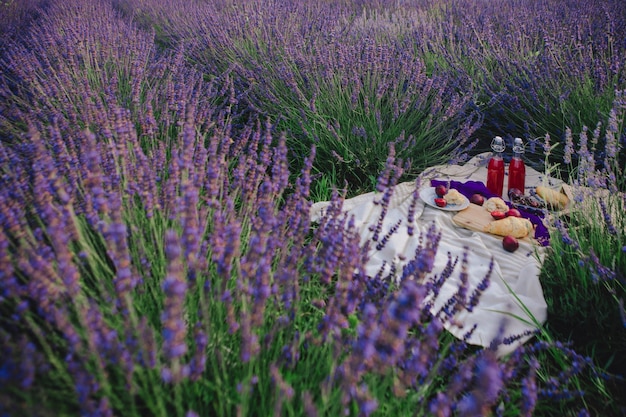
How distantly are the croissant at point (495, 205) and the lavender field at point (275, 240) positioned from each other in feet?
0.99

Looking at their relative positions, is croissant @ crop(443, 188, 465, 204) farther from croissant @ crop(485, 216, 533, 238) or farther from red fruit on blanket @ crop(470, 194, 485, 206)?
croissant @ crop(485, 216, 533, 238)

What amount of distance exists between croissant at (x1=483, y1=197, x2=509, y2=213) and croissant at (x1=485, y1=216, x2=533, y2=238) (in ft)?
0.48

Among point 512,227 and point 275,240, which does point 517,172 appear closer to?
point 512,227

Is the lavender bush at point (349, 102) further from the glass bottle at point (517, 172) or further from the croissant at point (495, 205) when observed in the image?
the croissant at point (495, 205)

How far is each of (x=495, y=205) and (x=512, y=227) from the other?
24 centimetres

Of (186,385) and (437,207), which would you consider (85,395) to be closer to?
(186,385)

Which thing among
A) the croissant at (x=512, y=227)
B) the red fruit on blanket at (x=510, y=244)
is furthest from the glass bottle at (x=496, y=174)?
the red fruit on blanket at (x=510, y=244)

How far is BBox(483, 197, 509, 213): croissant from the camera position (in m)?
2.50

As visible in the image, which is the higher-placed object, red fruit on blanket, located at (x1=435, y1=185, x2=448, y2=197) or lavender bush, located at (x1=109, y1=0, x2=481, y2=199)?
lavender bush, located at (x1=109, y1=0, x2=481, y2=199)

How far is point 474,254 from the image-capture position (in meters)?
2.29

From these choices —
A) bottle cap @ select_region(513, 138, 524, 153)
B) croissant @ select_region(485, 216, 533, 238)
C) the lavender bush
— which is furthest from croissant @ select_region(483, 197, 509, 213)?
the lavender bush

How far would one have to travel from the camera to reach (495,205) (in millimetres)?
2523

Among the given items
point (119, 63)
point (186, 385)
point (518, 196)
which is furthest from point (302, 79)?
point (186, 385)

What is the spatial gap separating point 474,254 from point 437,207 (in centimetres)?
40
